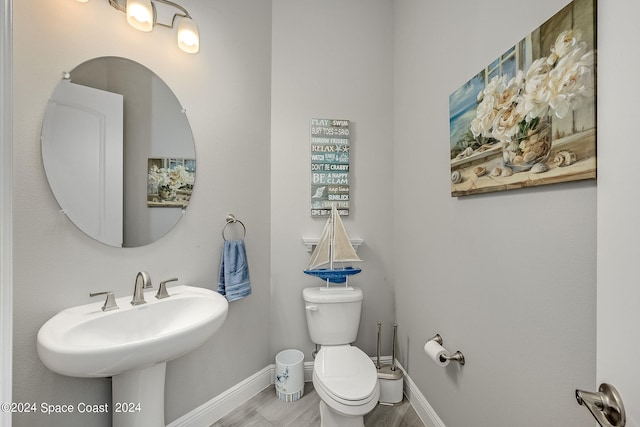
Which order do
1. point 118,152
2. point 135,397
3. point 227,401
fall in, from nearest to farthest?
point 135,397 → point 118,152 → point 227,401

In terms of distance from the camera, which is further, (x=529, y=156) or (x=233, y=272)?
(x=233, y=272)

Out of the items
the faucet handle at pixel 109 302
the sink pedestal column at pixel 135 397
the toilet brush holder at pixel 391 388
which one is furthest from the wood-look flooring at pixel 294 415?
the faucet handle at pixel 109 302

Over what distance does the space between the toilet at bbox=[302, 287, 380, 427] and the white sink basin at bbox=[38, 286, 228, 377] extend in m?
0.63

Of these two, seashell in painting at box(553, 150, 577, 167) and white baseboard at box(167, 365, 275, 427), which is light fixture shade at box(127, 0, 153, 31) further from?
white baseboard at box(167, 365, 275, 427)

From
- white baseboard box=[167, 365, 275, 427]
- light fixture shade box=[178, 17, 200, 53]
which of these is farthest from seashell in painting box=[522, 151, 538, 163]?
white baseboard box=[167, 365, 275, 427]

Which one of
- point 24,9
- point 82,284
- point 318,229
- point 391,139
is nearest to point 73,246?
point 82,284

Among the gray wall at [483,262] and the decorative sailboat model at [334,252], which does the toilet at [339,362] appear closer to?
the decorative sailboat model at [334,252]

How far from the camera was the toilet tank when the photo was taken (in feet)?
5.48

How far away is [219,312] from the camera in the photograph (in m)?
1.11

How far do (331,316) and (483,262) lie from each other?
0.97 meters

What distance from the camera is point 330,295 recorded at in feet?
Answer: 5.52

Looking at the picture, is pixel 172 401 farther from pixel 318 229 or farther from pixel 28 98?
pixel 28 98

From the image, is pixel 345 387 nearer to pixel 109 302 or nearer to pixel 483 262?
pixel 483 262

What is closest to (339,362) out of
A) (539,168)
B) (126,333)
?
(126,333)
